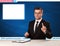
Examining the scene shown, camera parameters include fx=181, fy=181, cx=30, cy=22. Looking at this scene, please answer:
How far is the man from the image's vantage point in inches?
98.7

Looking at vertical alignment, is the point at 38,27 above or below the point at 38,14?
below

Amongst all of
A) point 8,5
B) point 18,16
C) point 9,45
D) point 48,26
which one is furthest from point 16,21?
point 9,45

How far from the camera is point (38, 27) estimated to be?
2.51 metres

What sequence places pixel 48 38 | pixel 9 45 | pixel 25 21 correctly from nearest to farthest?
pixel 9 45 → pixel 48 38 → pixel 25 21

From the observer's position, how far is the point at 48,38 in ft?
8.11

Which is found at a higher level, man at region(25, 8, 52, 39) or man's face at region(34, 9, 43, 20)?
man's face at region(34, 9, 43, 20)

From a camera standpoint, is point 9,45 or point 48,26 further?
point 48,26

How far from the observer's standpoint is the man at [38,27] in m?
2.51

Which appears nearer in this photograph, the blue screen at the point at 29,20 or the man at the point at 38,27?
the man at the point at 38,27

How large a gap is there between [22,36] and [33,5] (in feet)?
1.57

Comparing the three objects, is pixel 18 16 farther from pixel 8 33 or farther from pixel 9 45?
pixel 9 45

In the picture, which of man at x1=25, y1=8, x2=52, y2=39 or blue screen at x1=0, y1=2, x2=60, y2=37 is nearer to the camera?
man at x1=25, y1=8, x2=52, y2=39

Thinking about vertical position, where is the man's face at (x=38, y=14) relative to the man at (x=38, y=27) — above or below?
above

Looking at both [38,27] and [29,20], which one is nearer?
[38,27]
